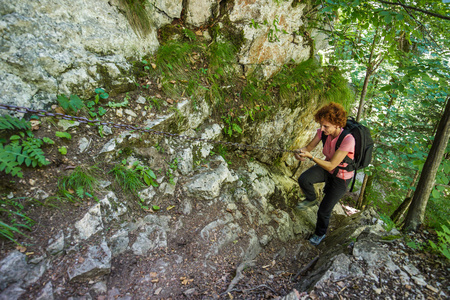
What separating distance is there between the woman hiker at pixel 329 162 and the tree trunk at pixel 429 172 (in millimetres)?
1045

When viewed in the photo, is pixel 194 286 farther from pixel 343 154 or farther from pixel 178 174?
pixel 343 154

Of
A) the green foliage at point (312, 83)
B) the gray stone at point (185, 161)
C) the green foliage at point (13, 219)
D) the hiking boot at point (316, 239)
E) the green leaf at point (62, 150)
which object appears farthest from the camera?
the green foliage at point (312, 83)

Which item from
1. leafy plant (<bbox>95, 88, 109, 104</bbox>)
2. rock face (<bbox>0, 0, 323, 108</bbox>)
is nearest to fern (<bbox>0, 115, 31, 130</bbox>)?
rock face (<bbox>0, 0, 323, 108</bbox>)

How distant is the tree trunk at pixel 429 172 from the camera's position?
3598 mm

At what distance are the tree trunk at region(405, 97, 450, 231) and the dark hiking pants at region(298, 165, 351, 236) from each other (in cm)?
107

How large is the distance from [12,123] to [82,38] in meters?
1.83

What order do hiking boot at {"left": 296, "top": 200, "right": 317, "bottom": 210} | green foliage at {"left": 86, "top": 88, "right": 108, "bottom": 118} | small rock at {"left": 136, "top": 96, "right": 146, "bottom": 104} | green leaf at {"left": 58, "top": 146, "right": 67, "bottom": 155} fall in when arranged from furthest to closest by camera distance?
1. hiking boot at {"left": 296, "top": 200, "right": 317, "bottom": 210}
2. small rock at {"left": 136, "top": 96, "right": 146, "bottom": 104}
3. green foliage at {"left": 86, "top": 88, "right": 108, "bottom": 118}
4. green leaf at {"left": 58, "top": 146, "right": 67, "bottom": 155}

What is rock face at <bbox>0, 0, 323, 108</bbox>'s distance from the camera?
320 centimetres

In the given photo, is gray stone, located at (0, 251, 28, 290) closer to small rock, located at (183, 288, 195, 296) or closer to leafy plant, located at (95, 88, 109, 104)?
small rock, located at (183, 288, 195, 296)

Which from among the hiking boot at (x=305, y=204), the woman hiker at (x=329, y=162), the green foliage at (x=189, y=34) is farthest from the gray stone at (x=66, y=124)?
the hiking boot at (x=305, y=204)

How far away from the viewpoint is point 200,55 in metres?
5.21

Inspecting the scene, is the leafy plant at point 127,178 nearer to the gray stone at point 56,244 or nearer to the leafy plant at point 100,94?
the gray stone at point 56,244

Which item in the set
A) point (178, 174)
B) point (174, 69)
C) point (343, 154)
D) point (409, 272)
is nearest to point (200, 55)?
point (174, 69)

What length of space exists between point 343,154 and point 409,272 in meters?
1.82
